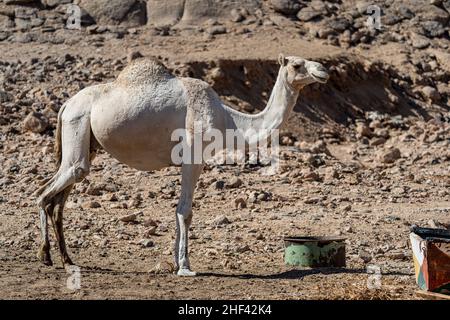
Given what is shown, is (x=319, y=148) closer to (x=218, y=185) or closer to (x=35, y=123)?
(x=218, y=185)

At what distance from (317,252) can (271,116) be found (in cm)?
157

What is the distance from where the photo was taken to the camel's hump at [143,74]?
11109 mm

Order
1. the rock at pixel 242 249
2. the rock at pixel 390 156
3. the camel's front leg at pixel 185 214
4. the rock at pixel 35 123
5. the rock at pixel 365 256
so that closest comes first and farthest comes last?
the camel's front leg at pixel 185 214, the rock at pixel 365 256, the rock at pixel 242 249, the rock at pixel 35 123, the rock at pixel 390 156

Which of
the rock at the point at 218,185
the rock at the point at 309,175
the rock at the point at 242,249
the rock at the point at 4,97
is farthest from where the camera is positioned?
the rock at the point at 4,97

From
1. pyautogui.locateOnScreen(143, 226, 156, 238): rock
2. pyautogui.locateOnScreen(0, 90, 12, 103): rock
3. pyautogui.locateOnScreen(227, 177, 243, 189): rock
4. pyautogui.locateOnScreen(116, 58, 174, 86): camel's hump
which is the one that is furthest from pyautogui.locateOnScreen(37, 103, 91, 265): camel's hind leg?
pyautogui.locateOnScreen(0, 90, 12, 103): rock

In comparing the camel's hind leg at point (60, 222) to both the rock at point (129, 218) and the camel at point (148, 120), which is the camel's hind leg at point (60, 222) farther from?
the rock at point (129, 218)

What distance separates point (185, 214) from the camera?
10.8 metres

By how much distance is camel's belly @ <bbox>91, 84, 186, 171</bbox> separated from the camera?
10.9 m

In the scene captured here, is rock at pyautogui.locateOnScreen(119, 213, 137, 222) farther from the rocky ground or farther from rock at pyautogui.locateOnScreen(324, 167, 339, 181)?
rock at pyautogui.locateOnScreen(324, 167, 339, 181)

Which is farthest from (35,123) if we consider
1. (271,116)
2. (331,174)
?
(271,116)

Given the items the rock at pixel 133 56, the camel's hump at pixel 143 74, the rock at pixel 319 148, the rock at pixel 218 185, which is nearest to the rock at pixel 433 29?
the rock at pixel 319 148

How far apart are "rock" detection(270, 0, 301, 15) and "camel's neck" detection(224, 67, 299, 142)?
54.1 feet

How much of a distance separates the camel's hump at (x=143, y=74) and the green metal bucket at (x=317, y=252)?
2319mm

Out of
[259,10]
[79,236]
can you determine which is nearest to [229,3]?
[259,10]
